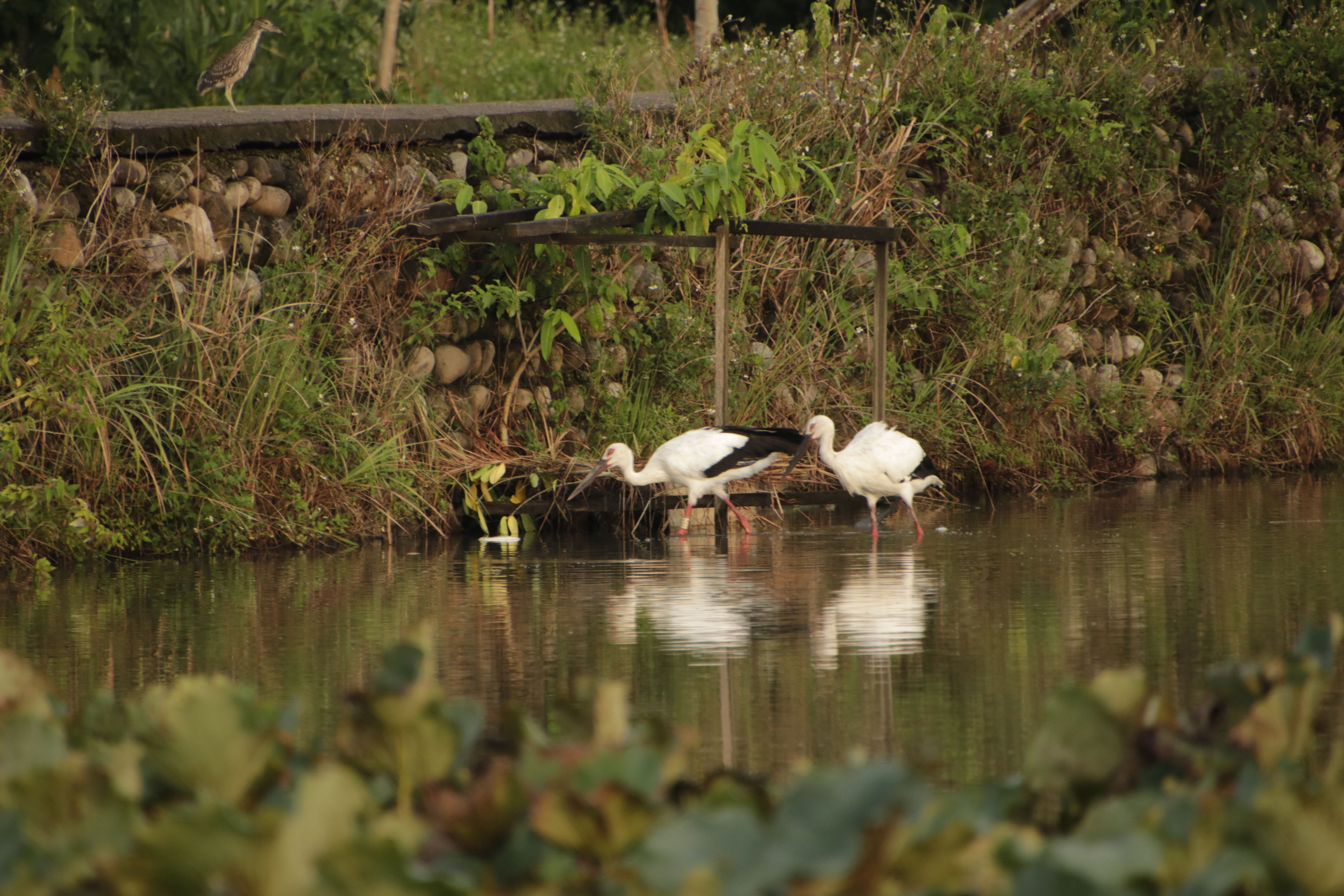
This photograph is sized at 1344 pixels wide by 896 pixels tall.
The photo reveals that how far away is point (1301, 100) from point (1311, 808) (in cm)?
1287

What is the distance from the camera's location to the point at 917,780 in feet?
7.32

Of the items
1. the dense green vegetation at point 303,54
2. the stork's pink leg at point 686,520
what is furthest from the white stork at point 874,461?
the dense green vegetation at point 303,54

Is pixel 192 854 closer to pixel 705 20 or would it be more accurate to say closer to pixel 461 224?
pixel 461 224

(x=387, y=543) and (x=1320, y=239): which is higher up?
(x=1320, y=239)

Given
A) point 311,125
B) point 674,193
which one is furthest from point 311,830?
point 311,125

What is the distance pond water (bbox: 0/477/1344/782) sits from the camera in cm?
468

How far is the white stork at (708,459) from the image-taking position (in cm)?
899

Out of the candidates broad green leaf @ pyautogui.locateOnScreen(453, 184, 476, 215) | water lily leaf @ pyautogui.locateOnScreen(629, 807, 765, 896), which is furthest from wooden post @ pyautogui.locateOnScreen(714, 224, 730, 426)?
water lily leaf @ pyautogui.locateOnScreen(629, 807, 765, 896)

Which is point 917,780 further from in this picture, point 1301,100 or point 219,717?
point 1301,100

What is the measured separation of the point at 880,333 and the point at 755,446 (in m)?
1.28

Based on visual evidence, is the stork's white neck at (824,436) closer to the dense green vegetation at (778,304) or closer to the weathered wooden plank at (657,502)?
the weathered wooden plank at (657,502)

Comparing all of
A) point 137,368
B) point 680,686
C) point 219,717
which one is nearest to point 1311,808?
point 219,717

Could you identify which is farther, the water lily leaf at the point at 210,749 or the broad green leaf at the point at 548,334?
the broad green leaf at the point at 548,334

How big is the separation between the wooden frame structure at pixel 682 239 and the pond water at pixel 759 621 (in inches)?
12.8
